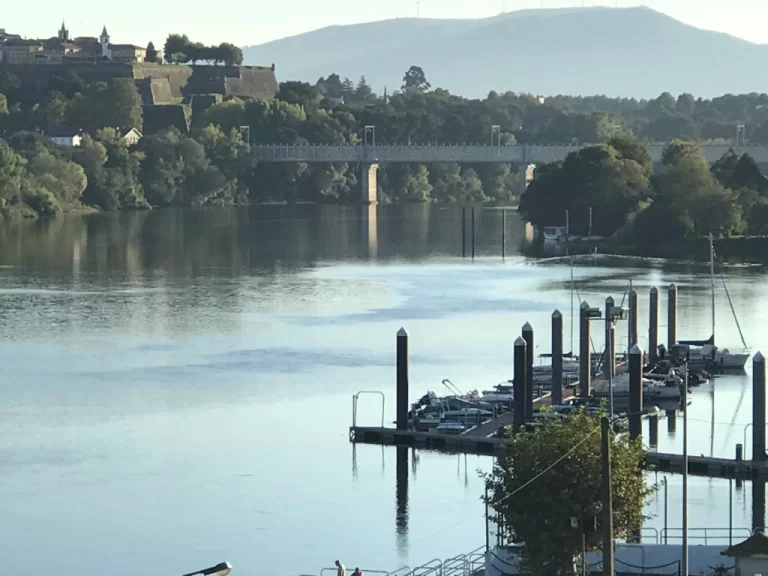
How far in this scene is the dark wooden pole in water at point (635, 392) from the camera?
107 ft

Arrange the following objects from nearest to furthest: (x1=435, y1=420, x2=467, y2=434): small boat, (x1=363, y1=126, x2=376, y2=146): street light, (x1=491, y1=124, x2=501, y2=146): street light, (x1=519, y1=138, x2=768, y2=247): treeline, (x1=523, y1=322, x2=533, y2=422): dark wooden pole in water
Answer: (x1=523, y1=322, x2=533, y2=422): dark wooden pole in water → (x1=435, y1=420, x2=467, y2=434): small boat → (x1=519, y1=138, x2=768, y2=247): treeline → (x1=363, y1=126, x2=376, y2=146): street light → (x1=491, y1=124, x2=501, y2=146): street light

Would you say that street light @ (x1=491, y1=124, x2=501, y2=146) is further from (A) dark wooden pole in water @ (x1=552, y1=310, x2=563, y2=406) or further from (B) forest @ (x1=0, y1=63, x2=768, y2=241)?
(A) dark wooden pole in water @ (x1=552, y1=310, x2=563, y2=406)

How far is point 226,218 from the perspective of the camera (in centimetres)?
9544

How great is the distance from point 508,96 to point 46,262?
→ 4949 inches

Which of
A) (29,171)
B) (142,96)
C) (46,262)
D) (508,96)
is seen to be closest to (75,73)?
(142,96)

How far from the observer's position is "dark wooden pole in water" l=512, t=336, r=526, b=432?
31.5 m

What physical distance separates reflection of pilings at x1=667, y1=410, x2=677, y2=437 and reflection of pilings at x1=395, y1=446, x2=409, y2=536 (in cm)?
473

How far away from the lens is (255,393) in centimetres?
3791

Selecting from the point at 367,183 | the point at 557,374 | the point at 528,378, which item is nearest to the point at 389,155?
the point at 367,183

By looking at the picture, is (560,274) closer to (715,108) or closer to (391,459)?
(391,459)

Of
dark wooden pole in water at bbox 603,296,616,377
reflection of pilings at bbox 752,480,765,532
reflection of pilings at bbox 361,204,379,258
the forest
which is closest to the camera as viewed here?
reflection of pilings at bbox 752,480,765,532

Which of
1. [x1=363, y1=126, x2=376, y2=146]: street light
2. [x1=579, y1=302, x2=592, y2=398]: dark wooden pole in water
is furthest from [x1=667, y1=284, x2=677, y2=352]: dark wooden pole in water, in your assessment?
[x1=363, y1=126, x2=376, y2=146]: street light

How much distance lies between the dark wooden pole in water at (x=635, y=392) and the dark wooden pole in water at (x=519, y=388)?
6.69 ft

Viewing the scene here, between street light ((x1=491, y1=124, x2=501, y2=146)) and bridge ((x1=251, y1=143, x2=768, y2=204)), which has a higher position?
street light ((x1=491, y1=124, x2=501, y2=146))
